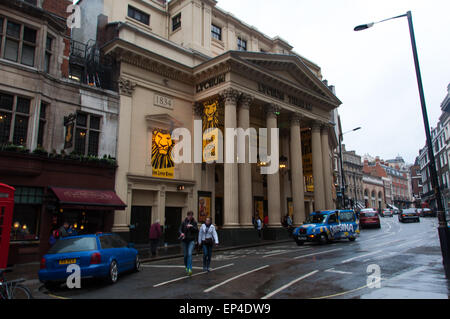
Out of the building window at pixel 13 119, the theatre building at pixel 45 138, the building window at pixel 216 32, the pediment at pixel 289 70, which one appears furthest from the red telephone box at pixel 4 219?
the building window at pixel 216 32

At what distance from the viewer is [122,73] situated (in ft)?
68.3

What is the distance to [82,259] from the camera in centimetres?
885

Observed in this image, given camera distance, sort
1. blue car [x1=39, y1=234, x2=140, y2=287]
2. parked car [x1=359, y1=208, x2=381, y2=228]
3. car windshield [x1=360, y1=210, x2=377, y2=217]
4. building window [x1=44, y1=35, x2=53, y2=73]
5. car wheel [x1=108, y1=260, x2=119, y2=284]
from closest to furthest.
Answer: blue car [x1=39, y1=234, x2=140, y2=287] → car wheel [x1=108, y1=260, x2=119, y2=284] → building window [x1=44, y1=35, x2=53, y2=73] → parked car [x1=359, y1=208, x2=381, y2=228] → car windshield [x1=360, y1=210, x2=377, y2=217]

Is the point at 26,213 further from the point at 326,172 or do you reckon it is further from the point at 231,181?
the point at 326,172

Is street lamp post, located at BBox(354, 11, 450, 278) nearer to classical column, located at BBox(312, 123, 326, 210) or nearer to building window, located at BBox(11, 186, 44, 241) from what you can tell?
building window, located at BBox(11, 186, 44, 241)

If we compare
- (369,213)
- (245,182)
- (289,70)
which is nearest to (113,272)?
(245,182)

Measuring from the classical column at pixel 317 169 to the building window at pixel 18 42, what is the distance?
75.7 feet

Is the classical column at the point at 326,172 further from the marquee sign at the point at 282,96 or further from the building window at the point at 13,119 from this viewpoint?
the building window at the point at 13,119

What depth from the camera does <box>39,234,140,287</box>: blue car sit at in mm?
8789

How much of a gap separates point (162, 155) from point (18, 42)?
10066 mm

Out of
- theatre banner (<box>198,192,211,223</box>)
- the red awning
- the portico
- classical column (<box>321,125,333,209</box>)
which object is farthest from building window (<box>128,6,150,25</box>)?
classical column (<box>321,125,333,209</box>)

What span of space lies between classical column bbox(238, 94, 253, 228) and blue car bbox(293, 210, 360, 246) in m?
3.49

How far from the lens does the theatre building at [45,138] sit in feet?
50.1
